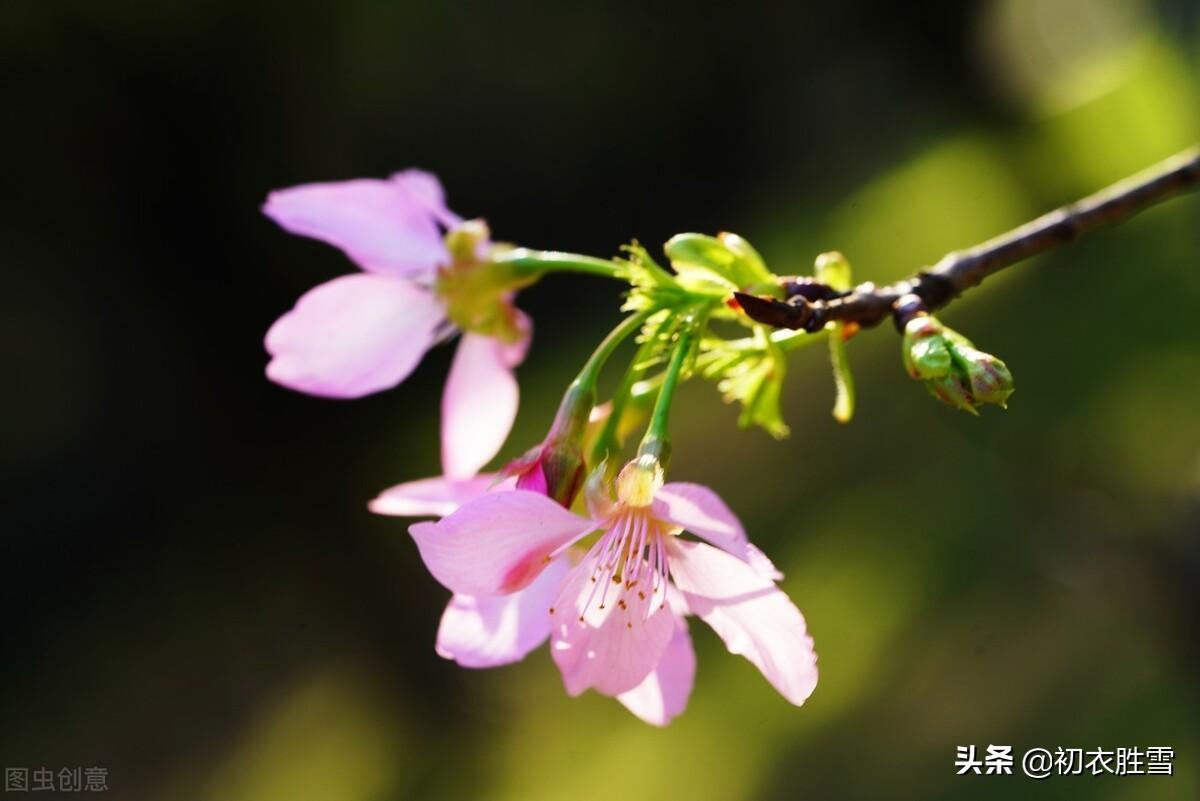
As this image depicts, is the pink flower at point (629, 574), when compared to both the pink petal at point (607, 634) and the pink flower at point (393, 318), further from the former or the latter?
the pink flower at point (393, 318)

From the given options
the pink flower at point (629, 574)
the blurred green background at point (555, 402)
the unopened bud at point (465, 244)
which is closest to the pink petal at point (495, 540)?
the pink flower at point (629, 574)

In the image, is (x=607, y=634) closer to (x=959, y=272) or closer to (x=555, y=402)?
(x=959, y=272)

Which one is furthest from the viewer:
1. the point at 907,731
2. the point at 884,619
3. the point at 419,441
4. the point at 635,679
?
the point at 419,441

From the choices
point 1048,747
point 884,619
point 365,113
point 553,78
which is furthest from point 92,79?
point 1048,747

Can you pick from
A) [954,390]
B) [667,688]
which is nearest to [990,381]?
[954,390]

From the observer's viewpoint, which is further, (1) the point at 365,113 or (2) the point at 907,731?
(1) the point at 365,113

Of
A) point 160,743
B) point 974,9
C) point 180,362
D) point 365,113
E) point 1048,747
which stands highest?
point 974,9

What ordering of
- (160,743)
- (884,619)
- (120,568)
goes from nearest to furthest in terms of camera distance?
(884,619), (160,743), (120,568)

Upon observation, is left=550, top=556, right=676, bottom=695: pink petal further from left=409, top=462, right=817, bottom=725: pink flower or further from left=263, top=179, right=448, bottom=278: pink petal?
left=263, top=179, right=448, bottom=278: pink petal

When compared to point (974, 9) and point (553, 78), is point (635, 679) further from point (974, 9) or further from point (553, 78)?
point (974, 9)
